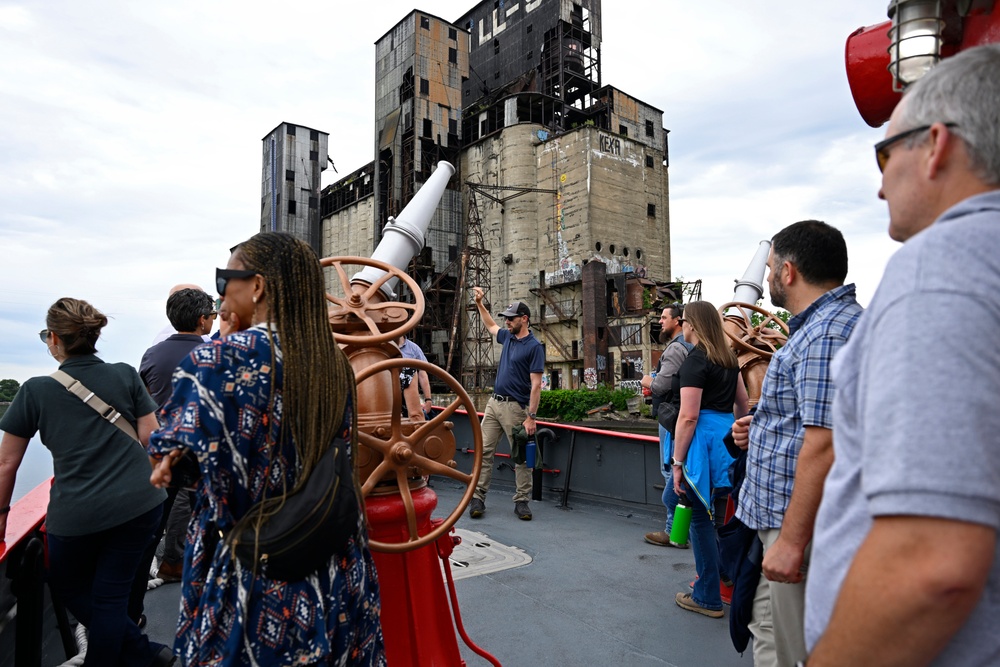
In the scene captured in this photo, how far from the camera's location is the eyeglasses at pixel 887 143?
2.98ft

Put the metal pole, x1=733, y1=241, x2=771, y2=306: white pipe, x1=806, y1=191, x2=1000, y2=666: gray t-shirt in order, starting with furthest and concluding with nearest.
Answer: the metal pole
x1=733, y1=241, x2=771, y2=306: white pipe
x1=806, y1=191, x2=1000, y2=666: gray t-shirt

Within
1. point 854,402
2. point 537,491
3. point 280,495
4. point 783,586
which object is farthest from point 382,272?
point 537,491

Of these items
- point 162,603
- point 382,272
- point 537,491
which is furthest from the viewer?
point 537,491

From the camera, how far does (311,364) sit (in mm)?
1585

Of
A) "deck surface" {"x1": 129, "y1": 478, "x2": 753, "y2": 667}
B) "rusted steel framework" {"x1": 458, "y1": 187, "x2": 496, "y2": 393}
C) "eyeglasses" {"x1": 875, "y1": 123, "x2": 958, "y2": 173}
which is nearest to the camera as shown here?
"eyeglasses" {"x1": 875, "y1": 123, "x2": 958, "y2": 173}

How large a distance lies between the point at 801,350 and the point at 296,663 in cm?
163

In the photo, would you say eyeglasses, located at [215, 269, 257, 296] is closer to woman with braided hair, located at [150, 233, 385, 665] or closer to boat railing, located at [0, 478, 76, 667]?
woman with braided hair, located at [150, 233, 385, 665]

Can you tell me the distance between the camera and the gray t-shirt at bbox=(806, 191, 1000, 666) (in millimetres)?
690

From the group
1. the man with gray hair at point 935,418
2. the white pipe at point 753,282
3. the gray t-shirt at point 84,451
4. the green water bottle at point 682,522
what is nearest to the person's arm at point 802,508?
the man with gray hair at point 935,418

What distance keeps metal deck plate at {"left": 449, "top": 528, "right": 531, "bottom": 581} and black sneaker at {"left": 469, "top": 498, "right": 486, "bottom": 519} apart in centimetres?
68

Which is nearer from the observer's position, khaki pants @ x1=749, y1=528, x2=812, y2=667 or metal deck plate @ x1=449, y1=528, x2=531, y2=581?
khaki pants @ x1=749, y1=528, x2=812, y2=667

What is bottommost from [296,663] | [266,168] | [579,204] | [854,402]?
[296,663]

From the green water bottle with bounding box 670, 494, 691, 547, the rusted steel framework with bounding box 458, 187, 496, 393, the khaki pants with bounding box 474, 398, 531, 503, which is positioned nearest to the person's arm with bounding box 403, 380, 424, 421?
the green water bottle with bounding box 670, 494, 691, 547

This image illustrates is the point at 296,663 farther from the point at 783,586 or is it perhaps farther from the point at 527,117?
the point at 527,117
